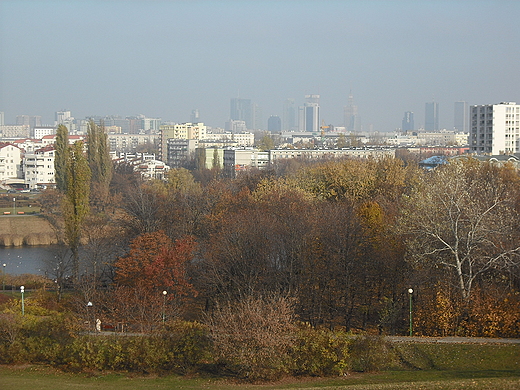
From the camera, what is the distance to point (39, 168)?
5538cm

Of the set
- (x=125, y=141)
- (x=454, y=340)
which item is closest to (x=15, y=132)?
(x=125, y=141)

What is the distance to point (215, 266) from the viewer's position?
52.9 feet

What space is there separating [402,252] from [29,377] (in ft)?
26.4

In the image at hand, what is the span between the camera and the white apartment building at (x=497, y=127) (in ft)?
171

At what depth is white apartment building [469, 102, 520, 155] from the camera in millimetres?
52062

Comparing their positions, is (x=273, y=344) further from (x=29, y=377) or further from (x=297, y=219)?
(x=297, y=219)

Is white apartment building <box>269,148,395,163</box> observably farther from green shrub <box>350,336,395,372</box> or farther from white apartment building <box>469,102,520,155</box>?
green shrub <box>350,336,395,372</box>

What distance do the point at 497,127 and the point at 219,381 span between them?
45102mm

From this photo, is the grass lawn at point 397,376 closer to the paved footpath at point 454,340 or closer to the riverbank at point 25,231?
the paved footpath at point 454,340

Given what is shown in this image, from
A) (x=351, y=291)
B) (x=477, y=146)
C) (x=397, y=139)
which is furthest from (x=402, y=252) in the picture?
(x=397, y=139)

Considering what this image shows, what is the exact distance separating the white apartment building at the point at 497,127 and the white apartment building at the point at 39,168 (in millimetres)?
31693

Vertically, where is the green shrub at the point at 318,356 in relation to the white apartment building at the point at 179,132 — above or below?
below

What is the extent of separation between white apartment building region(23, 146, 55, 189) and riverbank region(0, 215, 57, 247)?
20.9 meters

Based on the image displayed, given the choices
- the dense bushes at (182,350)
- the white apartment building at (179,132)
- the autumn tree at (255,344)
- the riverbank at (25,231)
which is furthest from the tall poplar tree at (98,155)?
the white apartment building at (179,132)
